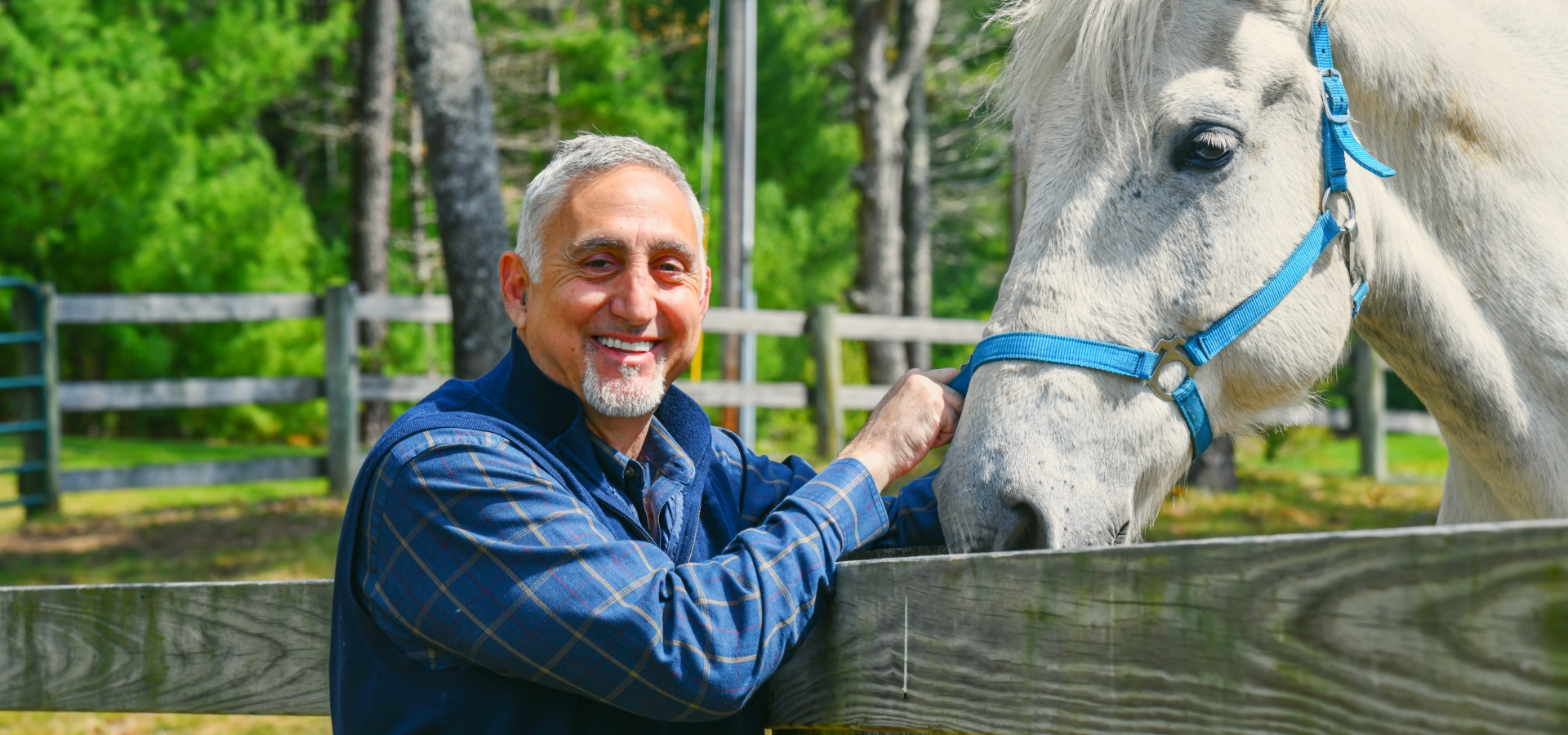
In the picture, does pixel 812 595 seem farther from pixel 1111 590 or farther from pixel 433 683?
pixel 433 683

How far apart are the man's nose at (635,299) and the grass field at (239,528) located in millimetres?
2691

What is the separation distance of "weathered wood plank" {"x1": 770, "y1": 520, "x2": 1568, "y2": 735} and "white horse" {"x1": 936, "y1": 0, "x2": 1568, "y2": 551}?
1.16 ft

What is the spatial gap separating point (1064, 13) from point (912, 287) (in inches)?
687

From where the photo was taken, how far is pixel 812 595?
56.4 inches

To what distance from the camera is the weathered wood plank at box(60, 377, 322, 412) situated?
8.30 meters

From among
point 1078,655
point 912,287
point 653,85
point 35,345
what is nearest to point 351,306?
point 35,345

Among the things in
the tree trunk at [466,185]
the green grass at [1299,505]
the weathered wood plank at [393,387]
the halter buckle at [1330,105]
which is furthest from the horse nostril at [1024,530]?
the weathered wood plank at [393,387]

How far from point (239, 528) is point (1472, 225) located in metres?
7.29

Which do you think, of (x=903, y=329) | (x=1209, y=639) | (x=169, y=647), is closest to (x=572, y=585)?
(x=1209, y=639)

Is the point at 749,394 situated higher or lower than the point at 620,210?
lower

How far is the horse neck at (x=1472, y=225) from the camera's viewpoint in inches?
73.2

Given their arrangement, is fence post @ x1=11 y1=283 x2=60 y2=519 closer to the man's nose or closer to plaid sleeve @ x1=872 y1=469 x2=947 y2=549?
the man's nose

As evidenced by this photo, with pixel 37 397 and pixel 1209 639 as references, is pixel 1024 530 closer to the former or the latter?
pixel 1209 639

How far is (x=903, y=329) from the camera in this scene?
1070cm
